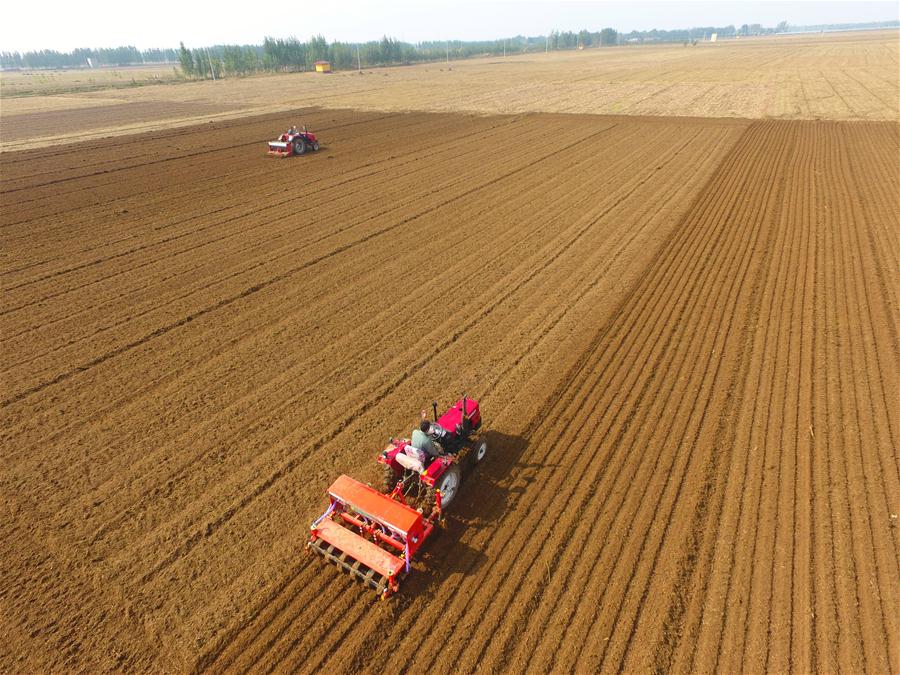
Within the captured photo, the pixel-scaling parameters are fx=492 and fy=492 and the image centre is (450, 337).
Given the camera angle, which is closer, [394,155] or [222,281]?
[222,281]

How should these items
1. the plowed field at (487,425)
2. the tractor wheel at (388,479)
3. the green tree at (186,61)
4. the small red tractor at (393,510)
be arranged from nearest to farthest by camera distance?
the plowed field at (487,425) → the small red tractor at (393,510) → the tractor wheel at (388,479) → the green tree at (186,61)

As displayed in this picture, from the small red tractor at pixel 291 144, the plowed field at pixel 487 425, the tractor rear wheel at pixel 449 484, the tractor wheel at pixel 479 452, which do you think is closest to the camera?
the plowed field at pixel 487 425

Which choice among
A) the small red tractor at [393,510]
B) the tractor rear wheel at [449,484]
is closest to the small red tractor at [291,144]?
the small red tractor at [393,510]

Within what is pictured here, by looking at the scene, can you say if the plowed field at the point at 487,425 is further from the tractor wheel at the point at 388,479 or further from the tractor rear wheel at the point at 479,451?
the tractor wheel at the point at 388,479

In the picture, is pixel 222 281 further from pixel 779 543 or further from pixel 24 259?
pixel 779 543

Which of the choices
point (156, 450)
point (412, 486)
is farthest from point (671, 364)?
point (156, 450)

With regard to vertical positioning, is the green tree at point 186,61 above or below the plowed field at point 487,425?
above
